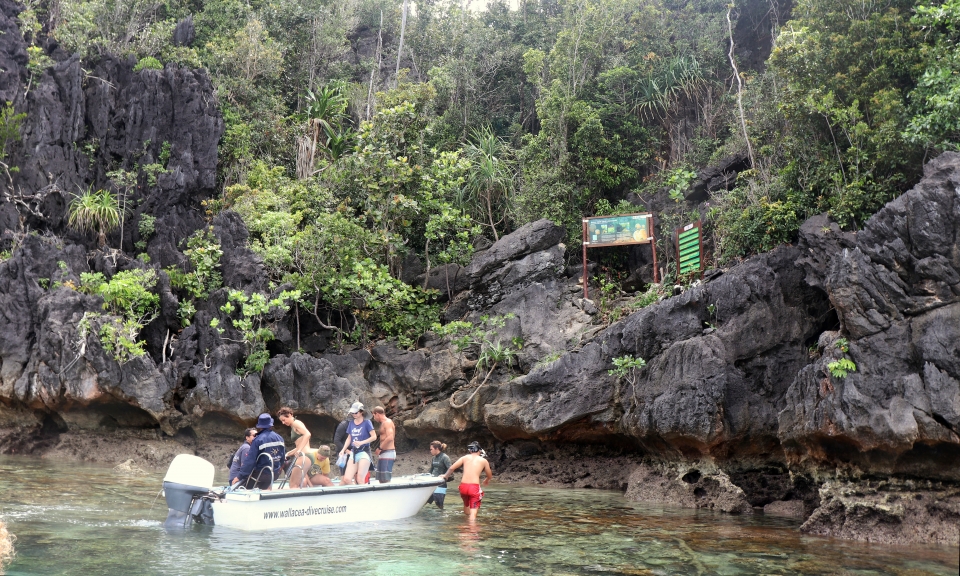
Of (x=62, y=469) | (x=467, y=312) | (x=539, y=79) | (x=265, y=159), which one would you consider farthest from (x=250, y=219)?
(x=539, y=79)

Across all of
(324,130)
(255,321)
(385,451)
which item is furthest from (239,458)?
(324,130)

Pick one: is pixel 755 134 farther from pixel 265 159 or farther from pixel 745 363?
pixel 265 159

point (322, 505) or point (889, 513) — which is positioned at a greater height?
point (889, 513)

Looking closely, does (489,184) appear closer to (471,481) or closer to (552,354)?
(552,354)

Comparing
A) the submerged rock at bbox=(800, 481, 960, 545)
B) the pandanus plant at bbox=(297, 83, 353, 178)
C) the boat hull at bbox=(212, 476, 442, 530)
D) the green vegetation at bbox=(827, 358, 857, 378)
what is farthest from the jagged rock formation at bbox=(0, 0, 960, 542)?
the boat hull at bbox=(212, 476, 442, 530)

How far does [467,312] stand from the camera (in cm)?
2077

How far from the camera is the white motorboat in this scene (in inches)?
414

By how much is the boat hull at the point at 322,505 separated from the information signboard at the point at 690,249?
855cm

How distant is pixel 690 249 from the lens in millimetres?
17859

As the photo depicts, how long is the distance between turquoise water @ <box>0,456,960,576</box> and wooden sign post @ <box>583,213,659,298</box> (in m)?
7.52

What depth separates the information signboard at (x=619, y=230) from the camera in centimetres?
1903

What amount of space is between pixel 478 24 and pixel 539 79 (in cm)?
685

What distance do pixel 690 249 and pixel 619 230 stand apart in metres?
2.10

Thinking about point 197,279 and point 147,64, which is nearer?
point 197,279
